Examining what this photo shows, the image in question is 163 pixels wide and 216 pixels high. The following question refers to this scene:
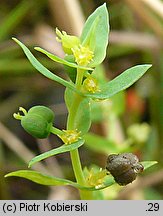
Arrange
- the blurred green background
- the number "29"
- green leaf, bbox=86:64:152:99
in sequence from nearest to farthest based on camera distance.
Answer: green leaf, bbox=86:64:152:99, the number "29", the blurred green background

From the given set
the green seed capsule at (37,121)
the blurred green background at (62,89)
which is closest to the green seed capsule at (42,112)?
the green seed capsule at (37,121)

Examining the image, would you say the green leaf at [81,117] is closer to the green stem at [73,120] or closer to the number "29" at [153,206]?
the green stem at [73,120]

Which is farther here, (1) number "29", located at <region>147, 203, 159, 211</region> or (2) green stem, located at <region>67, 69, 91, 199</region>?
(1) number "29", located at <region>147, 203, 159, 211</region>

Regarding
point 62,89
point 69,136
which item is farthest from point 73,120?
point 62,89

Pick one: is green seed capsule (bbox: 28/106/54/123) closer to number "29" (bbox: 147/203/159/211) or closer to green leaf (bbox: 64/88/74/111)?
green leaf (bbox: 64/88/74/111)

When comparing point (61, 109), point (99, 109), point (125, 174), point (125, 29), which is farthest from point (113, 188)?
point (125, 29)

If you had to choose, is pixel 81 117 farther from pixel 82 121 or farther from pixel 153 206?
pixel 153 206

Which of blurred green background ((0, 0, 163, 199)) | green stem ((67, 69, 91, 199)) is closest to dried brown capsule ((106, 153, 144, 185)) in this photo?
green stem ((67, 69, 91, 199))

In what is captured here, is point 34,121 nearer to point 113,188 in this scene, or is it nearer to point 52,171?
point 113,188
